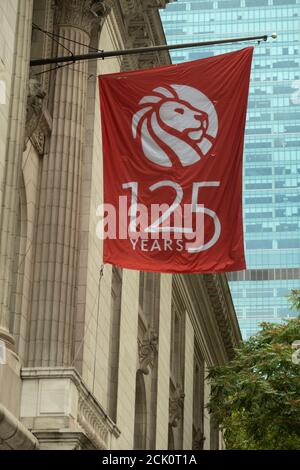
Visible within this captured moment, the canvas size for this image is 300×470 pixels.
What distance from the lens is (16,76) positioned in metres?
23.8

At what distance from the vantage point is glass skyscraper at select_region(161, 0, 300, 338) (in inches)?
6117

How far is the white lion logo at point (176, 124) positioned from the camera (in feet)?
75.5

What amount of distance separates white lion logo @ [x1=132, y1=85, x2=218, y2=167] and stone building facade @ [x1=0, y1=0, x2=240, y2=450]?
2590mm

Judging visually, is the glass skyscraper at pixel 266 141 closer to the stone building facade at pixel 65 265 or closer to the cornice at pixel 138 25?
the cornice at pixel 138 25

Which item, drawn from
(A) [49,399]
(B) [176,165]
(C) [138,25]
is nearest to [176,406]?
(C) [138,25]

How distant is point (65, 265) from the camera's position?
28516 mm

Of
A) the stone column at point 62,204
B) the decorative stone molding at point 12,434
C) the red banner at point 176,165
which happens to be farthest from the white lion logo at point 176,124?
the stone column at point 62,204

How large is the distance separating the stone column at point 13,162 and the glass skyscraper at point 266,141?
12777 centimetres

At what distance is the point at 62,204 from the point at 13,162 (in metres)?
6.20

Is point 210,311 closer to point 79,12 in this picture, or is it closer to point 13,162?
point 79,12

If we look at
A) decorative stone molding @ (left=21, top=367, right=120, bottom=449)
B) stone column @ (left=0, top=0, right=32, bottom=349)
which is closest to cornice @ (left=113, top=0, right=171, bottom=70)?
stone column @ (left=0, top=0, right=32, bottom=349)

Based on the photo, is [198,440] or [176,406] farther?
[198,440]

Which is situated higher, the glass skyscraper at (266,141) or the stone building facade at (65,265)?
the glass skyscraper at (266,141)
